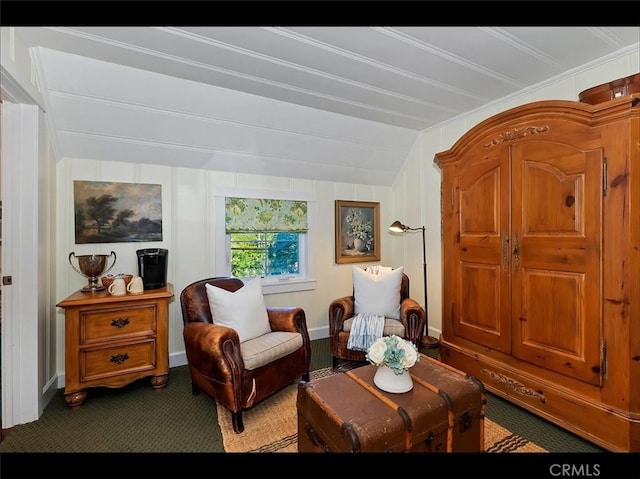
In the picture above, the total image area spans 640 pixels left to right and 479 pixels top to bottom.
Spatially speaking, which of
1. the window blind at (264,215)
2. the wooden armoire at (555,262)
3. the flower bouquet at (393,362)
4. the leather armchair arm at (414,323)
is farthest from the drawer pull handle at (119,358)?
the wooden armoire at (555,262)

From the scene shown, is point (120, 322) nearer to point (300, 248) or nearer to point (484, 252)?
point (300, 248)

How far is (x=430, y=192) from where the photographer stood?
11.3 ft

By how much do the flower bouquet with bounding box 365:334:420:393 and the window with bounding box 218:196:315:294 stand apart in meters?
1.96

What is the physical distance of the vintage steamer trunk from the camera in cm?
120

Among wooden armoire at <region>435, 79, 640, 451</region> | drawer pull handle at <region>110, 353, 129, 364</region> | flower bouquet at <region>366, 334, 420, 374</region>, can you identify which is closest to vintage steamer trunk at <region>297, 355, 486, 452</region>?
flower bouquet at <region>366, 334, 420, 374</region>

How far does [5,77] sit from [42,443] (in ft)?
7.00

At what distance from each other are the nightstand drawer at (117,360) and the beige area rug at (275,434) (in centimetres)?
71

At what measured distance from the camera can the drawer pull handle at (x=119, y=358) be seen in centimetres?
218

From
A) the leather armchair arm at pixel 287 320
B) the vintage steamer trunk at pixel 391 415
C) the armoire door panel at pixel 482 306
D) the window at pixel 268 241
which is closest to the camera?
the vintage steamer trunk at pixel 391 415

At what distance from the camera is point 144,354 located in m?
2.28

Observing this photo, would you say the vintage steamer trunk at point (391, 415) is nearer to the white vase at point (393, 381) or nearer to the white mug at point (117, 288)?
the white vase at point (393, 381)

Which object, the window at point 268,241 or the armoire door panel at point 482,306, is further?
the window at point 268,241

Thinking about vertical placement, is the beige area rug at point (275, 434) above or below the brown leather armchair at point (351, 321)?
below

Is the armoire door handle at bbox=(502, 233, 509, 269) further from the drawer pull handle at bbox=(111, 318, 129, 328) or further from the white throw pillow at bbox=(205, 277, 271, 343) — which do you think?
the drawer pull handle at bbox=(111, 318, 129, 328)
